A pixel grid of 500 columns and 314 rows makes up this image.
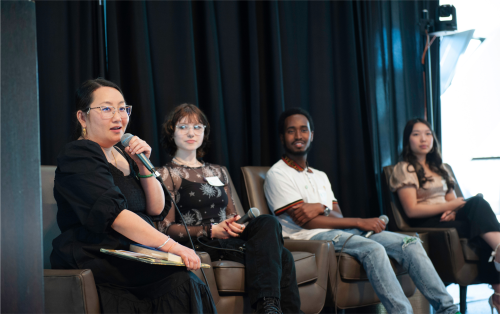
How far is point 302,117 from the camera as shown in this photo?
2842mm

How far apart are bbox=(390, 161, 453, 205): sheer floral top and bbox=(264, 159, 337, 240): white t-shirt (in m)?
0.53

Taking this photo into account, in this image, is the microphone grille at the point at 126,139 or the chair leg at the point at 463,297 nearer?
the microphone grille at the point at 126,139

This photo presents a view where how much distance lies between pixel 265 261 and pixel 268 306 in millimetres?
178

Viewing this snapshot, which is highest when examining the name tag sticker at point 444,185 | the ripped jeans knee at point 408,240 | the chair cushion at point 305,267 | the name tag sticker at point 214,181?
the name tag sticker at point 214,181

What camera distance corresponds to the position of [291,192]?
251 centimetres

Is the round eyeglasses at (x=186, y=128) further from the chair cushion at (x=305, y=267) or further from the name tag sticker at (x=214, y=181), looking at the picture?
the chair cushion at (x=305, y=267)

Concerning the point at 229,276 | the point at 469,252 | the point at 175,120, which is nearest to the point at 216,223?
the point at 229,276

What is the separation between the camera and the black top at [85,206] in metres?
1.34

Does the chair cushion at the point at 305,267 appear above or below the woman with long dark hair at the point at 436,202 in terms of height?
below

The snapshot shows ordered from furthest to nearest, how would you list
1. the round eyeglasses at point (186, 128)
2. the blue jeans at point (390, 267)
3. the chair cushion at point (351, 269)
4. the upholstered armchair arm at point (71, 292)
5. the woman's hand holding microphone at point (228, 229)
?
1. the round eyeglasses at point (186, 128)
2. the chair cushion at point (351, 269)
3. the blue jeans at point (390, 267)
4. the woman's hand holding microphone at point (228, 229)
5. the upholstered armchair arm at point (71, 292)

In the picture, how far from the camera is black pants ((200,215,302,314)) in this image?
1.74 m

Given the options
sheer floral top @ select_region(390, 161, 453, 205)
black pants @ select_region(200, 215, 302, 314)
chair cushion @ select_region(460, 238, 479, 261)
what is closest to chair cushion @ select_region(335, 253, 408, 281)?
black pants @ select_region(200, 215, 302, 314)

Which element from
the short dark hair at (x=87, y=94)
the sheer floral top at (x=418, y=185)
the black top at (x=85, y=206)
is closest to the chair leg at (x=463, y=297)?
the sheer floral top at (x=418, y=185)

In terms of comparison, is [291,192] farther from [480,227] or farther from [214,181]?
[480,227]
